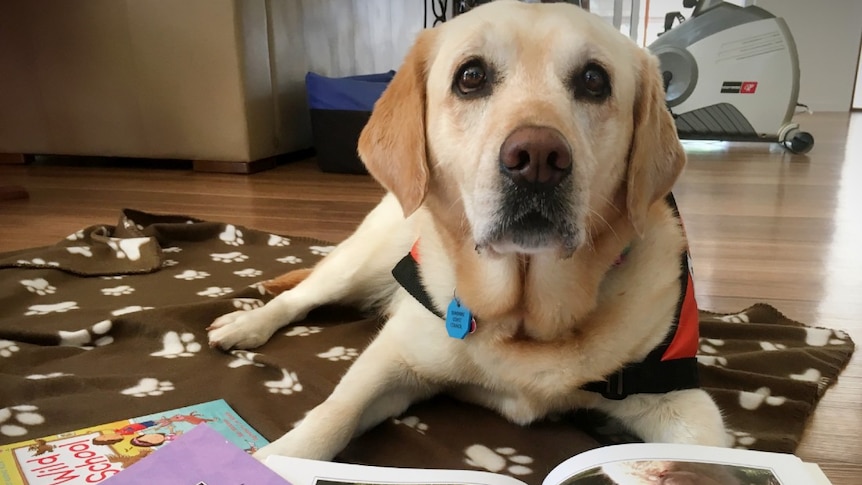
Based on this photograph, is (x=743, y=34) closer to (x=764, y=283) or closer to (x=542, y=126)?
(x=764, y=283)

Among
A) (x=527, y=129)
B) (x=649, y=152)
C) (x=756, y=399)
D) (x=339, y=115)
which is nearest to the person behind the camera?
(x=527, y=129)

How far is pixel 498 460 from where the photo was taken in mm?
1100

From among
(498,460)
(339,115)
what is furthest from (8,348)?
(339,115)

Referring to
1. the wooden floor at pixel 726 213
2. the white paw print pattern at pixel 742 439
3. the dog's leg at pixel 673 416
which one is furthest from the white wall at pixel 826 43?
the dog's leg at pixel 673 416

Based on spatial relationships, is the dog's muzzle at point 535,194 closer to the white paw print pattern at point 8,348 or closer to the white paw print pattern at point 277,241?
the white paw print pattern at point 8,348

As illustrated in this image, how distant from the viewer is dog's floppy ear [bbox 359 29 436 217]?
1.17m

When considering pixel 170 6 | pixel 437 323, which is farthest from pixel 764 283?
pixel 170 6

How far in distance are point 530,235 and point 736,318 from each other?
3.30 feet

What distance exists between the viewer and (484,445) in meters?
1.14

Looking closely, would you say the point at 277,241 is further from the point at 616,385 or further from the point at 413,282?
the point at 616,385

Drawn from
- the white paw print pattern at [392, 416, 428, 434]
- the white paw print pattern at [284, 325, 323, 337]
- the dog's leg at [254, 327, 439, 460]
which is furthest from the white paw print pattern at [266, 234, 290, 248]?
the white paw print pattern at [392, 416, 428, 434]

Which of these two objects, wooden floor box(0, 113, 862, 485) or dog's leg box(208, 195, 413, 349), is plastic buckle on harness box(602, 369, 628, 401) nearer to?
wooden floor box(0, 113, 862, 485)

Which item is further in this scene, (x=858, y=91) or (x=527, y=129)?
(x=858, y=91)

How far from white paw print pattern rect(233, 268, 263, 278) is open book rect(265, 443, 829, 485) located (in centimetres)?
125
